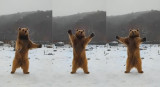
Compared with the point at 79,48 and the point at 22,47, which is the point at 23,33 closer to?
the point at 22,47

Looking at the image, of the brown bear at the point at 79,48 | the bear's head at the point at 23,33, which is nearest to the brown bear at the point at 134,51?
the brown bear at the point at 79,48

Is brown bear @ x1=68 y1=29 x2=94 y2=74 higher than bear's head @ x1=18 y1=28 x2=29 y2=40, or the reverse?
bear's head @ x1=18 y1=28 x2=29 y2=40

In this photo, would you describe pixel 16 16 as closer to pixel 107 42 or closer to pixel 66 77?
pixel 107 42

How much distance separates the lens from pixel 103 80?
6.46 meters

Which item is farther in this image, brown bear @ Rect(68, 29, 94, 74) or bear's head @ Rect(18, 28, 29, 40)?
brown bear @ Rect(68, 29, 94, 74)

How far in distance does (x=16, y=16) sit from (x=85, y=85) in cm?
1709

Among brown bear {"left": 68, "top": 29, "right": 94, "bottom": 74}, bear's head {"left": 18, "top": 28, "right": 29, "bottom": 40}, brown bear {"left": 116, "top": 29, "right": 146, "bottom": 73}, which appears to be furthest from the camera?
brown bear {"left": 116, "top": 29, "right": 146, "bottom": 73}

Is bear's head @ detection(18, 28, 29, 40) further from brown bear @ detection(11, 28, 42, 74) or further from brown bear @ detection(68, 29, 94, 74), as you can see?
brown bear @ detection(68, 29, 94, 74)

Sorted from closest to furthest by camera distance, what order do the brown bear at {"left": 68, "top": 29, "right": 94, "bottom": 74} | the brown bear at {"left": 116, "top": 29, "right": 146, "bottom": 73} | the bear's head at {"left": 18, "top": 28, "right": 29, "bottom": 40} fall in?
the bear's head at {"left": 18, "top": 28, "right": 29, "bottom": 40}
the brown bear at {"left": 68, "top": 29, "right": 94, "bottom": 74}
the brown bear at {"left": 116, "top": 29, "right": 146, "bottom": 73}

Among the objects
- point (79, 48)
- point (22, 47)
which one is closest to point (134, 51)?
point (79, 48)

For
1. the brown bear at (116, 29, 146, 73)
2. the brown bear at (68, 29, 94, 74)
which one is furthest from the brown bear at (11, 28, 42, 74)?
the brown bear at (116, 29, 146, 73)

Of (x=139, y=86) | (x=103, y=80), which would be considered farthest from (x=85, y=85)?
(x=139, y=86)

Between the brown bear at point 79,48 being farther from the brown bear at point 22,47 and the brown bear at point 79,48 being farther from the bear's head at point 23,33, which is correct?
the bear's head at point 23,33

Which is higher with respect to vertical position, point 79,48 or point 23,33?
point 23,33
